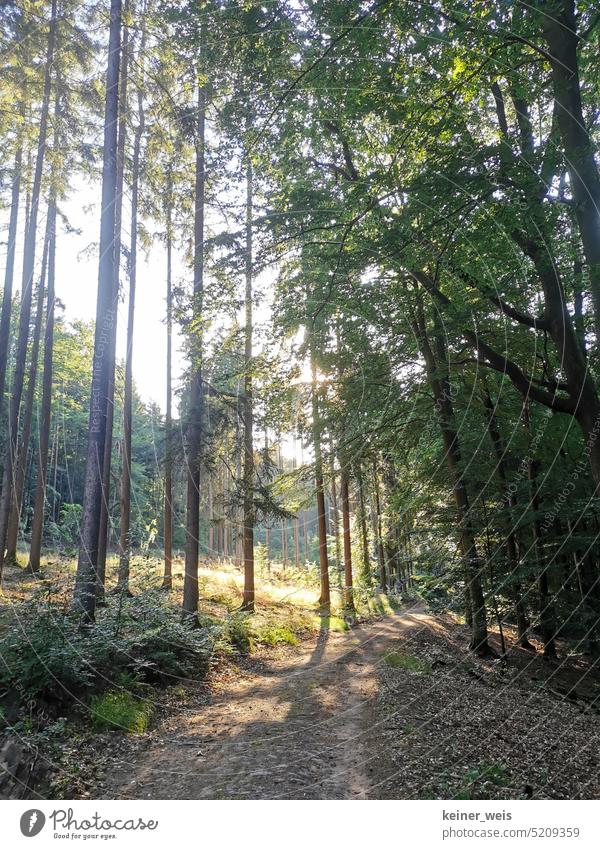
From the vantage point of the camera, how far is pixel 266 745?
5.01m

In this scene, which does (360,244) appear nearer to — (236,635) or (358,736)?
(358,736)

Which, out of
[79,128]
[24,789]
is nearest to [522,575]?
[24,789]

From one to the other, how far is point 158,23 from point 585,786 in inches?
400

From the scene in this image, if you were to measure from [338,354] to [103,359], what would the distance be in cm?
424

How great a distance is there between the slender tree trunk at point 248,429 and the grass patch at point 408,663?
440cm

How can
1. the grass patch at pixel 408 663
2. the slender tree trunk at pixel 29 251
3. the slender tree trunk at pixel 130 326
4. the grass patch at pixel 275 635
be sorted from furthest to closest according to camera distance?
the grass patch at pixel 275 635 < the slender tree trunk at pixel 29 251 < the grass patch at pixel 408 663 < the slender tree trunk at pixel 130 326

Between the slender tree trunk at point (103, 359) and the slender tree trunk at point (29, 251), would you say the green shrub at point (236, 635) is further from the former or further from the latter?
the slender tree trunk at point (29, 251)

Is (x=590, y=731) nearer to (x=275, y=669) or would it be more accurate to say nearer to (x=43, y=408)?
(x=275, y=669)

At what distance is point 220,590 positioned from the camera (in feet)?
52.8

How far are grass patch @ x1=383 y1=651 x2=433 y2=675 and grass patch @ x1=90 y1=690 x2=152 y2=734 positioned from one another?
4.69m

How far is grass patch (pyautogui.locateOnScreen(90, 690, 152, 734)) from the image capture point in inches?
225

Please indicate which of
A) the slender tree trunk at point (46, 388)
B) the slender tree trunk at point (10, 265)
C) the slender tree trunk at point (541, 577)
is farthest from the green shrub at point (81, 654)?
the slender tree trunk at point (46, 388)

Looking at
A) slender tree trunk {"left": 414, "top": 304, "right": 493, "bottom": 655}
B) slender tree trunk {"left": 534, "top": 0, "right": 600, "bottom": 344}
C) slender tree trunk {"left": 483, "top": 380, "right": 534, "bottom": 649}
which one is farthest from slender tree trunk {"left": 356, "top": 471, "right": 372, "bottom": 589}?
slender tree trunk {"left": 534, "top": 0, "right": 600, "bottom": 344}

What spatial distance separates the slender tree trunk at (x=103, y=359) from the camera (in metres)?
6.67
